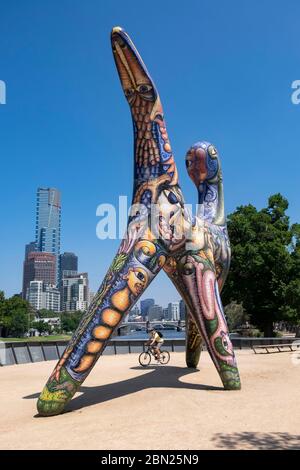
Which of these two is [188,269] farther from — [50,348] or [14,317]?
[14,317]

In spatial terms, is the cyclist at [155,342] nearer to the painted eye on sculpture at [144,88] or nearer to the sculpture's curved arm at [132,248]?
the sculpture's curved arm at [132,248]

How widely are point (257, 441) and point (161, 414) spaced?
2.43 metres

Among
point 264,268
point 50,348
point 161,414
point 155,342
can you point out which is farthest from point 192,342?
point 264,268

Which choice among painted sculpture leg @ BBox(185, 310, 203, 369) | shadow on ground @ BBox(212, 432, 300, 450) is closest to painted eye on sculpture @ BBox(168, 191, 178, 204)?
painted sculpture leg @ BBox(185, 310, 203, 369)

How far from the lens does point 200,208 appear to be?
1490cm

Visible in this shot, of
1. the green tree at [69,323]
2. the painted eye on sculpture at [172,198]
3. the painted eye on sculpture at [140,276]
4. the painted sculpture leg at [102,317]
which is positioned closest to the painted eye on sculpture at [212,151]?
the painted eye on sculpture at [172,198]

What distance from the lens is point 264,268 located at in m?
32.3

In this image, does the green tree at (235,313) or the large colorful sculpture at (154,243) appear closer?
the large colorful sculpture at (154,243)

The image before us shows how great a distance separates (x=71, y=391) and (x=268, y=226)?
2743cm

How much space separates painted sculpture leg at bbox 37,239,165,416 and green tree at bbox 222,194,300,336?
22.3 metres

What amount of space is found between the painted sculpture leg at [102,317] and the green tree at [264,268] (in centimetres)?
2234

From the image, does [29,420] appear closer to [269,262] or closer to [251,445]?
[251,445]

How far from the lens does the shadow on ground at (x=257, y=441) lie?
632 cm
